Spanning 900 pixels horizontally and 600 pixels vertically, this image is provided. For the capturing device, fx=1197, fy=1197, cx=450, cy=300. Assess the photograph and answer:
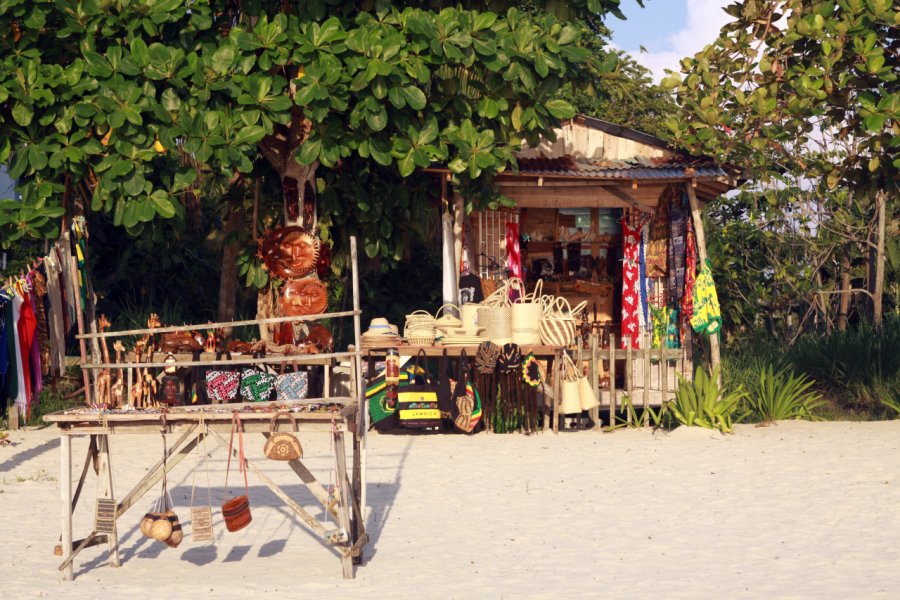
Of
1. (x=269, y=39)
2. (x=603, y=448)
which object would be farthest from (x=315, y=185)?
(x=603, y=448)

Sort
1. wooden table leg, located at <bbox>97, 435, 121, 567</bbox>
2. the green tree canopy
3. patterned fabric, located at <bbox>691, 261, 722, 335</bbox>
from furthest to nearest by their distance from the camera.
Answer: patterned fabric, located at <bbox>691, 261, 722, 335</bbox>, the green tree canopy, wooden table leg, located at <bbox>97, 435, 121, 567</bbox>

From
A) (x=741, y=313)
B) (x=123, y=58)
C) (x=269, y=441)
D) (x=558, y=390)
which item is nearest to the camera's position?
(x=269, y=441)

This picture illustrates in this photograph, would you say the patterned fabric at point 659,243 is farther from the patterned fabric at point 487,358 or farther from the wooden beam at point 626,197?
the patterned fabric at point 487,358

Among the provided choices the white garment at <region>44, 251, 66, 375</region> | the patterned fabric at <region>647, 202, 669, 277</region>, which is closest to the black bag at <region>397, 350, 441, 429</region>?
the white garment at <region>44, 251, 66, 375</region>

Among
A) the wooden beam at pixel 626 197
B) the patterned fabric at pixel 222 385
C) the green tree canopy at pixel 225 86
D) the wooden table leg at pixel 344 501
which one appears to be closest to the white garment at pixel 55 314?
the green tree canopy at pixel 225 86

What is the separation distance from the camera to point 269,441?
24.3 ft

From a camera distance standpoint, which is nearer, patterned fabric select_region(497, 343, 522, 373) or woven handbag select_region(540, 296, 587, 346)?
patterned fabric select_region(497, 343, 522, 373)

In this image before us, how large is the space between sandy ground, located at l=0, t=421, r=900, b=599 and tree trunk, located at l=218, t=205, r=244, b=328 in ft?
11.1

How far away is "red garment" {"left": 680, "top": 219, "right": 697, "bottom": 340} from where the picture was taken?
14750 millimetres

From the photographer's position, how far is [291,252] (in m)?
14.4

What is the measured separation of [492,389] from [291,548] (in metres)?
5.25

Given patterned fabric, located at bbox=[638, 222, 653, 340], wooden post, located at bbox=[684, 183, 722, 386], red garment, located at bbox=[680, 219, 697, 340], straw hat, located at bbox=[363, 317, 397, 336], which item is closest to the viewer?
straw hat, located at bbox=[363, 317, 397, 336]

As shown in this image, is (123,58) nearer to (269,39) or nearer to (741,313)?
(269,39)

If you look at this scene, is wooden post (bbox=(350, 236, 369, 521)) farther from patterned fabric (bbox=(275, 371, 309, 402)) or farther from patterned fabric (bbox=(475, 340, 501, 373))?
patterned fabric (bbox=(275, 371, 309, 402))
